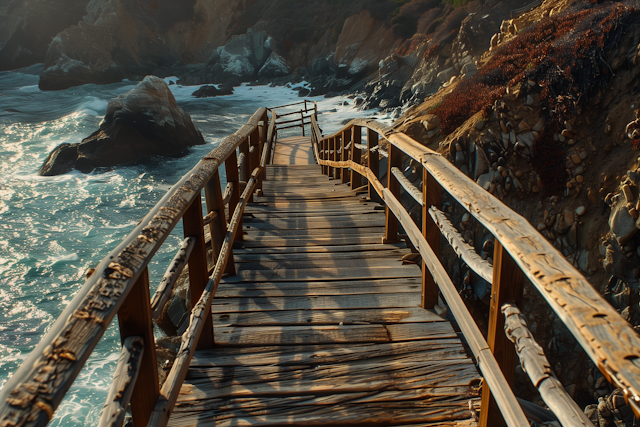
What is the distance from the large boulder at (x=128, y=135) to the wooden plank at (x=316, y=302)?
55.5ft

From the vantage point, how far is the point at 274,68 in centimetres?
4431

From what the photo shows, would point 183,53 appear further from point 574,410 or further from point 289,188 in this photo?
point 574,410

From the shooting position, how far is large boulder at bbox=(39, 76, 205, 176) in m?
17.7

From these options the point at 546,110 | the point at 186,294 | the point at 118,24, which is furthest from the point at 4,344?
the point at 118,24

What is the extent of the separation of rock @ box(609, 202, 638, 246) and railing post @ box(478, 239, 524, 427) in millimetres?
5157

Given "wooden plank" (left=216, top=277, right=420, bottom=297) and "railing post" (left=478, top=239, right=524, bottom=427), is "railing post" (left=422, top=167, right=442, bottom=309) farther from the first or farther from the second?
"railing post" (left=478, top=239, right=524, bottom=427)

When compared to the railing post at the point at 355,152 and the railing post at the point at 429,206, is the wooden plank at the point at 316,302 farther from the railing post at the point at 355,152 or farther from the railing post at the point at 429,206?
Answer: the railing post at the point at 355,152

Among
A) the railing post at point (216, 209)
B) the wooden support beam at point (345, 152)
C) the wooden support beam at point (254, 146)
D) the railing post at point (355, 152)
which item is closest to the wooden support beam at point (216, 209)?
the railing post at point (216, 209)

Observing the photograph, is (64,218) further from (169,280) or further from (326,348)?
(169,280)

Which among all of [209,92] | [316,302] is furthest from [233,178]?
[209,92]


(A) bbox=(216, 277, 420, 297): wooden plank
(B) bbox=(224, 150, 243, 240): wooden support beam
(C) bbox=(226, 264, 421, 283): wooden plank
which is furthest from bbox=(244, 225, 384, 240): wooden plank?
(A) bbox=(216, 277, 420, 297): wooden plank

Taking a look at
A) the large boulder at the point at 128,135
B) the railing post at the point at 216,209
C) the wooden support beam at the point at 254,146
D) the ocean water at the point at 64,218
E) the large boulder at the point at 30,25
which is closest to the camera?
the railing post at the point at 216,209

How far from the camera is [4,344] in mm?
8453

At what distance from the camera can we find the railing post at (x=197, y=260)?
7.25ft
